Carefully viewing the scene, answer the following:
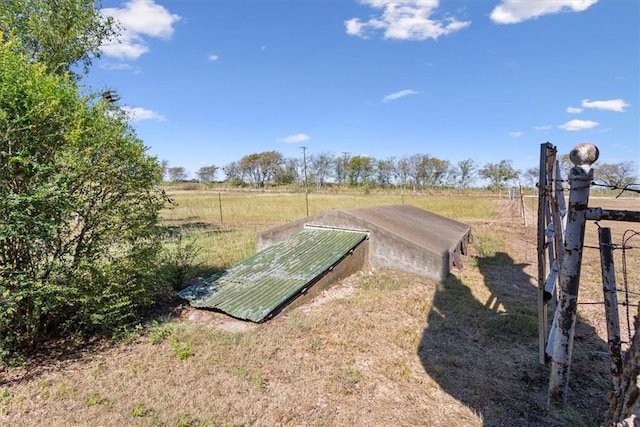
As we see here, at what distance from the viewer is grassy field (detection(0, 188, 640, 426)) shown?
3.42 meters

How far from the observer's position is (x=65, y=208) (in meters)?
4.07

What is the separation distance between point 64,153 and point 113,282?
1695 millimetres

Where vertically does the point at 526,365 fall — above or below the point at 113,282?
below

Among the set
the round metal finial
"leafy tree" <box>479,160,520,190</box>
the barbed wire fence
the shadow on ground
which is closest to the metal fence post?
the barbed wire fence

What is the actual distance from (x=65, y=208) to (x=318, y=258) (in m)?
4.46

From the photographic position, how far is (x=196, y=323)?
5500mm

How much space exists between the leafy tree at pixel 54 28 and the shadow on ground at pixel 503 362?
35.7ft

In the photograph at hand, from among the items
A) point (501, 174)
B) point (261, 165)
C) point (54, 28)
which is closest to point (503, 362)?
point (54, 28)

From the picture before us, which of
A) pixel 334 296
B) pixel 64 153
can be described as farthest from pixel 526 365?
pixel 64 153

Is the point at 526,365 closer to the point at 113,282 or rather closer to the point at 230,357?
the point at 230,357

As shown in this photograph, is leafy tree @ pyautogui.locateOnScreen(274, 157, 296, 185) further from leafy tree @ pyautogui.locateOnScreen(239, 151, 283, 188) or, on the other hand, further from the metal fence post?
the metal fence post

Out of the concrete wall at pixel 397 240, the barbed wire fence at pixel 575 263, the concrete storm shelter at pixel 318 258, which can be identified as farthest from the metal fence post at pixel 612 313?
the concrete wall at pixel 397 240

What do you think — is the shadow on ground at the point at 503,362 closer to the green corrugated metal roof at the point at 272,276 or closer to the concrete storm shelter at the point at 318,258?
the concrete storm shelter at the point at 318,258

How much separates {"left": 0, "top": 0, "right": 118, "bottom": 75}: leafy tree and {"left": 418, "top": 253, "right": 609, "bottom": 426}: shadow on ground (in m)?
10.9
